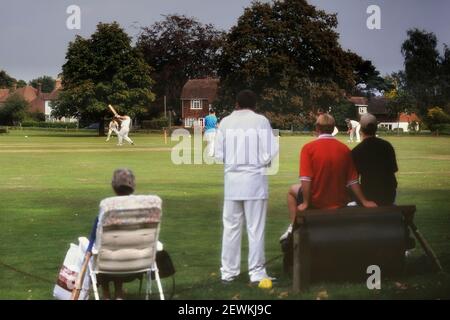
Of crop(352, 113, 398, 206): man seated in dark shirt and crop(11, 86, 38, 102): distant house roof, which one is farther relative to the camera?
crop(11, 86, 38, 102): distant house roof

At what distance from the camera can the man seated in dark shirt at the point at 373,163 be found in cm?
803

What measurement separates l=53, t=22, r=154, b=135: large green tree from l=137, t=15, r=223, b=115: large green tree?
253 millimetres

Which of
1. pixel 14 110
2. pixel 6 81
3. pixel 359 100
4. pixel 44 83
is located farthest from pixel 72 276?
pixel 14 110

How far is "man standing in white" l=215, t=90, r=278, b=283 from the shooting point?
7.41m

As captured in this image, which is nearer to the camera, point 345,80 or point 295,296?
point 295,296

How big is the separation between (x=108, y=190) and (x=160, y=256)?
1001 centimetres

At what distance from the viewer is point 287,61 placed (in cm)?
1459

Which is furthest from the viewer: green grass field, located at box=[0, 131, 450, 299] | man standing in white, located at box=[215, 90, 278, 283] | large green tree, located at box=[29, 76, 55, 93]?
large green tree, located at box=[29, 76, 55, 93]

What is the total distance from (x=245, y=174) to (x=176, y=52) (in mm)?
7533

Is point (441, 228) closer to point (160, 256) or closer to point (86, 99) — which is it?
point (160, 256)

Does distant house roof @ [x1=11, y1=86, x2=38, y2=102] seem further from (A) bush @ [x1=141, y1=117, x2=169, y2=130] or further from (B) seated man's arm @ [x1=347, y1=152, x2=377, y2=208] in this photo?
(B) seated man's arm @ [x1=347, y1=152, x2=377, y2=208]

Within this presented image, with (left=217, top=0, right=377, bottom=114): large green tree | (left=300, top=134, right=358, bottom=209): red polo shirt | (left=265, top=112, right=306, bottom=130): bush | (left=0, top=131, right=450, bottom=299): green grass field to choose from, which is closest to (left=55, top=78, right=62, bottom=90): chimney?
(left=0, top=131, right=450, bottom=299): green grass field
